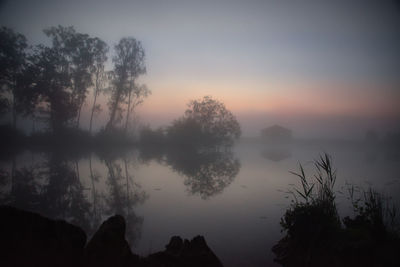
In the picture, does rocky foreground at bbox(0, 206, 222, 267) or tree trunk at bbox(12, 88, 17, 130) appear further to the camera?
tree trunk at bbox(12, 88, 17, 130)

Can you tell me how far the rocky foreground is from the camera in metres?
2.80

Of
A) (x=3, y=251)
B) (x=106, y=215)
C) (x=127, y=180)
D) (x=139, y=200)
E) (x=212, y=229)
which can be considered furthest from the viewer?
(x=127, y=180)

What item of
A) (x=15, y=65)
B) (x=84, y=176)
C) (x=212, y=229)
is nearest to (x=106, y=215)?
(x=212, y=229)

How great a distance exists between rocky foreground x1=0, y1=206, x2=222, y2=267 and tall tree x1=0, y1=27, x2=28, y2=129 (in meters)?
38.2

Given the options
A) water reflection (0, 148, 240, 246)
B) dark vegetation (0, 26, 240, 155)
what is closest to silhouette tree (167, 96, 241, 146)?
dark vegetation (0, 26, 240, 155)

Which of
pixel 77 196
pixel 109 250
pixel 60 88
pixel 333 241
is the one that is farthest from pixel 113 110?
pixel 333 241

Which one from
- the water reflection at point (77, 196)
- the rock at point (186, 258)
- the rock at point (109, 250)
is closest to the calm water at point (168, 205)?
the water reflection at point (77, 196)

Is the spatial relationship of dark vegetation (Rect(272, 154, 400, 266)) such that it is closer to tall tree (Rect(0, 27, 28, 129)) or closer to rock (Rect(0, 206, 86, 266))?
rock (Rect(0, 206, 86, 266))

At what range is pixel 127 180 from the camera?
12.8 metres

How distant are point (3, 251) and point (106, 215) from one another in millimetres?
4286

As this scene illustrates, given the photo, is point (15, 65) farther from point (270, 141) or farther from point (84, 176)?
point (270, 141)

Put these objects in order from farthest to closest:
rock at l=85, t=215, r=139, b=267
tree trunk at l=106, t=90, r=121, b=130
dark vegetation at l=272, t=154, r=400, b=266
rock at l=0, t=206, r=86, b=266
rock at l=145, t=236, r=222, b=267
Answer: tree trunk at l=106, t=90, r=121, b=130 < dark vegetation at l=272, t=154, r=400, b=266 < rock at l=145, t=236, r=222, b=267 < rock at l=85, t=215, r=139, b=267 < rock at l=0, t=206, r=86, b=266

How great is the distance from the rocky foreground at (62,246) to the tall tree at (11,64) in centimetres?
3820

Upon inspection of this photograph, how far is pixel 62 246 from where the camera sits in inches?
122
